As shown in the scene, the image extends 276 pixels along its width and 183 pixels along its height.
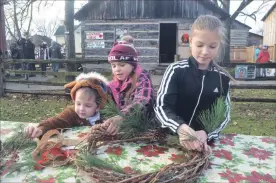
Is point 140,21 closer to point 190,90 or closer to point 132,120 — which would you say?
point 190,90

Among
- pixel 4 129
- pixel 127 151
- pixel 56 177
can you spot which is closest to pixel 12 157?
pixel 56 177

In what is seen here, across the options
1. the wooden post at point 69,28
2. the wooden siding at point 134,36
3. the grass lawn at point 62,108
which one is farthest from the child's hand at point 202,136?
the wooden siding at point 134,36

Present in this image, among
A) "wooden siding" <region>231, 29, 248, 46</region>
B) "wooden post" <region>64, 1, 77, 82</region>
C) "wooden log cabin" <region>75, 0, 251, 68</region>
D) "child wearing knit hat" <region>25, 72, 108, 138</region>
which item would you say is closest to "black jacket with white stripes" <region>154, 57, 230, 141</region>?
"child wearing knit hat" <region>25, 72, 108, 138</region>

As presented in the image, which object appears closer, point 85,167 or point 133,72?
point 85,167

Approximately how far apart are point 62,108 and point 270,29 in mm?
35044

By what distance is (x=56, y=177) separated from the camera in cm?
133

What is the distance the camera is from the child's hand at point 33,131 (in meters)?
1.76

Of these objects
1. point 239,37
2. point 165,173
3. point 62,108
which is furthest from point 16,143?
point 239,37

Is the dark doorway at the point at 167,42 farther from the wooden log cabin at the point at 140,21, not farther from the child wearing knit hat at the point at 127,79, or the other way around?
the child wearing knit hat at the point at 127,79

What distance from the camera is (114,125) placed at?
1754 mm

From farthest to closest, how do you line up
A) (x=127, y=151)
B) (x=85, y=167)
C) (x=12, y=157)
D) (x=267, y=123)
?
(x=267, y=123) < (x=127, y=151) < (x=12, y=157) < (x=85, y=167)

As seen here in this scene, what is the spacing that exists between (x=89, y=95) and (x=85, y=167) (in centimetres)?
81

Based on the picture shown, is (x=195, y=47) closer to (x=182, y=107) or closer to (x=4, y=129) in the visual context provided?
(x=182, y=107)

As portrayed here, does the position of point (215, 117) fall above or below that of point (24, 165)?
above
